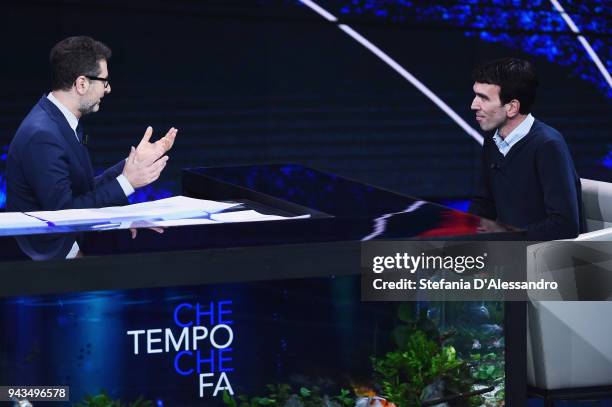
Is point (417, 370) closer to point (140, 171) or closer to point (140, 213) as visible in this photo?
point (140, 213)

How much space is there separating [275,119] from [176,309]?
550 centimetres

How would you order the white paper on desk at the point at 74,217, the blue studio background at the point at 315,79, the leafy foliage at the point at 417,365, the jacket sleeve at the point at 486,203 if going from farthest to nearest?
the blue studio background at the point at 315,79, the jacket sleeve at the point at 486,203, the white paper on desk at the point at 74,217, the leafy foliage at the point at 417,365

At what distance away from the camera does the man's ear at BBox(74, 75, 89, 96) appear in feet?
11.4

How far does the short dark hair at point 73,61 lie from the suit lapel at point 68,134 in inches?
3.8

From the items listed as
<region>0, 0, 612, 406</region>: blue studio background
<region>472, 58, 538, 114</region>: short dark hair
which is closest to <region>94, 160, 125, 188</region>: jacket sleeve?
<region>472, 58, 538, 114</region>: short dark hair

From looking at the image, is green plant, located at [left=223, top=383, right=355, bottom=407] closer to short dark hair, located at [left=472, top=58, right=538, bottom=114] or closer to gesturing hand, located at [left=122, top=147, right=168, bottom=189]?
gesturing hand, located at [left=122, top=147, right=168, bottom=189]

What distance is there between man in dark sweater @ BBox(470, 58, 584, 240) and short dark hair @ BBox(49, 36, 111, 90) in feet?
4.44

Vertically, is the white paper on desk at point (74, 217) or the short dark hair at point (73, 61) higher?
the short dark hair at point (73, 61)

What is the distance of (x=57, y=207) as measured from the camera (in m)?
3.07

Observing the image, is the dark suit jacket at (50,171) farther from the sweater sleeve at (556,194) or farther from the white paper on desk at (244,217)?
the sweater sleeve at (556,194)

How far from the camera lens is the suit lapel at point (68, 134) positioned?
11.0 ft

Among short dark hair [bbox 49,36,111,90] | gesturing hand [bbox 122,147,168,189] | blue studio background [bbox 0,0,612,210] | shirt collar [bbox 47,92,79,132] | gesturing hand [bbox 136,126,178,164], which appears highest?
blue studio background [bbox 0,0,612,210]

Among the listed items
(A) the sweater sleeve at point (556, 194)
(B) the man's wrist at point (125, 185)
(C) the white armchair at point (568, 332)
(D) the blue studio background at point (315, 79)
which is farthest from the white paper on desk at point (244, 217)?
(D) the blue studio background at point (315, 79)

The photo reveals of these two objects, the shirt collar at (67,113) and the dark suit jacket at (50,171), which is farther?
the shirt collar at (67,113)
